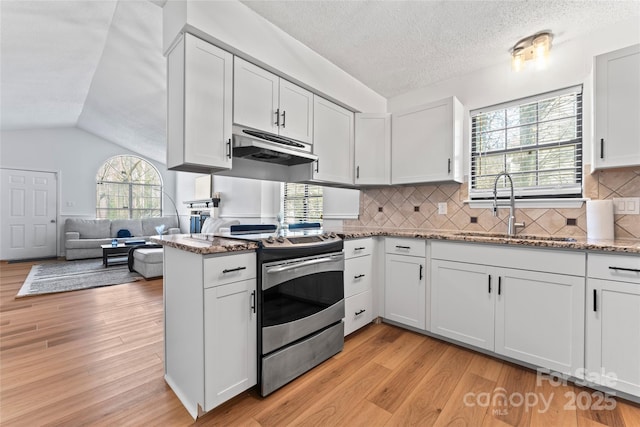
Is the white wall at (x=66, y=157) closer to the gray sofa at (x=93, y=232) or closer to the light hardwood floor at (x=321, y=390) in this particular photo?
the gray sofa at (x=93, y=232)

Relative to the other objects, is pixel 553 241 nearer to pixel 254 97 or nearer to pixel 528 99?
pixel 528 99

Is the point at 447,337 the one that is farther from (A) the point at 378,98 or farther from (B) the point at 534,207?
(A) the point at 378,98

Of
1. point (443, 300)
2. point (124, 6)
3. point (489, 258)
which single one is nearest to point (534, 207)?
point (489, 258)

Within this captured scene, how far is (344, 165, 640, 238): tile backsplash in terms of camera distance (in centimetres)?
196

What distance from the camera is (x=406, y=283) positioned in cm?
245

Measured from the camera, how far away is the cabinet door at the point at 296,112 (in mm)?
2250

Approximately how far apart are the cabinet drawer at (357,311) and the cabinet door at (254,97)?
158 cm

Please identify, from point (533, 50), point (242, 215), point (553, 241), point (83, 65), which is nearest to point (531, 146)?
point (533, 50)

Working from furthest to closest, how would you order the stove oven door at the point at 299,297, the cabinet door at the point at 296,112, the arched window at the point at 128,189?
1. the arched window at the point at 128,189
2. the cabinet door at the point at 296,112
3. the stove oven door at the point at 299,297

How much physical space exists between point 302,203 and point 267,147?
6.39 ft

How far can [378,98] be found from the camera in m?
3.24

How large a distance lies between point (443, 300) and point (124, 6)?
403 centimetres

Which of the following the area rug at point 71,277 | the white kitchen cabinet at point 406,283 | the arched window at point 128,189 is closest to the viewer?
the white kitchen cabinet at point 406,283

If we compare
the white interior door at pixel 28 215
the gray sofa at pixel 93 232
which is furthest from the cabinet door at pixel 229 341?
the white interior door at pixel 28 215
